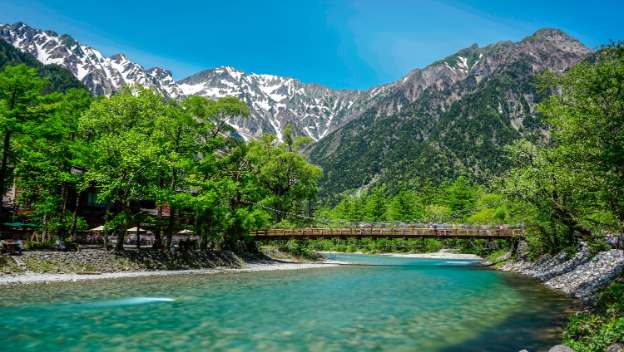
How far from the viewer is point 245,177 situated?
4928 cm

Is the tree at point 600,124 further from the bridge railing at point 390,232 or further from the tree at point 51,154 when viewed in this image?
the bridge railing at point 390,232

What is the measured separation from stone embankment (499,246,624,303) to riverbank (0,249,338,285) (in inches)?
1018

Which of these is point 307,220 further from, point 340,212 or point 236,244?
point 340,212

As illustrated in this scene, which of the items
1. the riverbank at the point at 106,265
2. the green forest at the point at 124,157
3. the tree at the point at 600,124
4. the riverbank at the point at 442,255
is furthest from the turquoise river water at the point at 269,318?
the riverbank at the point at 442,255

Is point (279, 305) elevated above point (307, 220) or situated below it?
below

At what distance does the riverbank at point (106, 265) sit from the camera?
83.7 ft

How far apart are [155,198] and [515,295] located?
86.8 feet

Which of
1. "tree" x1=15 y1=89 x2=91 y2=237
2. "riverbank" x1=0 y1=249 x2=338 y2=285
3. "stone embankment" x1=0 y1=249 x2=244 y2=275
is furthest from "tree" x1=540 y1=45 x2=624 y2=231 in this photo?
"tree" x1=15 y1=89 x2=91 y2=237

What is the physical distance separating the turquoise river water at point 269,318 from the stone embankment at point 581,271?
57.3 inches

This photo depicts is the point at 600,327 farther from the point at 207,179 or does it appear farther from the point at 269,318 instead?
the point at 207,179

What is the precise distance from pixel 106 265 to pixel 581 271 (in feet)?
108

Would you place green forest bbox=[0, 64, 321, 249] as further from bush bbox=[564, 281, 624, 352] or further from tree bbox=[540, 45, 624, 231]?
bush bbox=[564, 281, 624, 352]

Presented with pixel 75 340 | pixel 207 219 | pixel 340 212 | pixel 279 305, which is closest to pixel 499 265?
pixel 207 219

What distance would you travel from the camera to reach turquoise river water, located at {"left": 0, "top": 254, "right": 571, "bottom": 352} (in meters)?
13.0
